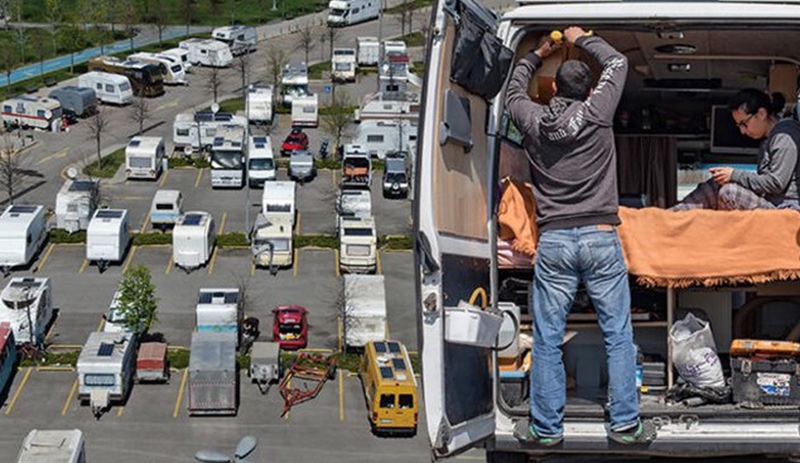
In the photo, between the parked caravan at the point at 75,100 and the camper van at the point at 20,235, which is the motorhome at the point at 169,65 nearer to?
the parked caravan at the point at 75,100

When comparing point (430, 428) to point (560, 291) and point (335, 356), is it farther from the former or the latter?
point (335, 356)

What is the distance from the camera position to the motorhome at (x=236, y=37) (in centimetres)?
9631

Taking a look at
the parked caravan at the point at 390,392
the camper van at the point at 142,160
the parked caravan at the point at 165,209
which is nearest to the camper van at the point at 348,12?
the camper van at the point at 142,160

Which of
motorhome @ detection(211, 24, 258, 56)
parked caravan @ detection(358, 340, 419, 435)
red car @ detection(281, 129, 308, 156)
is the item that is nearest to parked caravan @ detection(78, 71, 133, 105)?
motorhome @ detection(211, 24, 258, 56)

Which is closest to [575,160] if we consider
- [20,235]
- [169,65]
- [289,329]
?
[289,329]

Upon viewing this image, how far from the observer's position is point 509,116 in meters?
10.4

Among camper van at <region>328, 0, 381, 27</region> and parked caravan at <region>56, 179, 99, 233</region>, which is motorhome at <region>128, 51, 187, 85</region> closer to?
camper van at <region>328, 0, 381, 27</region>

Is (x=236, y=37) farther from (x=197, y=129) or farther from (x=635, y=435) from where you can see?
(x=635, y=435)

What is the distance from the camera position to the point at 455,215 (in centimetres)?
959

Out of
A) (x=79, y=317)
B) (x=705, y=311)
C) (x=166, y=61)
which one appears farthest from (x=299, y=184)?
(x=705, y=311)

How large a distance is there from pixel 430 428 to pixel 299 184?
200 ft

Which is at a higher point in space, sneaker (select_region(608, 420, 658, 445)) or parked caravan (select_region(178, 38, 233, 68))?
parked caravan (select_region(178, 38, 233, 68))

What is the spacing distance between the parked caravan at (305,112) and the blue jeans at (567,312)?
2794 inches

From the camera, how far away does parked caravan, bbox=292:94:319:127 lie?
263ft
